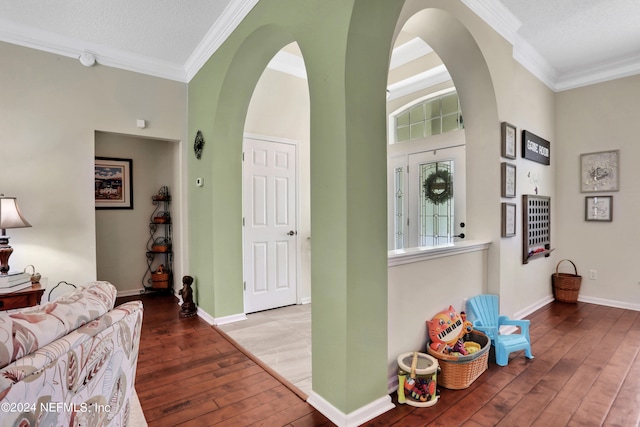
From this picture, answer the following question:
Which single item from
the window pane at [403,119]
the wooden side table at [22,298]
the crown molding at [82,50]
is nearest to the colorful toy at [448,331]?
the window pane at [403,119]

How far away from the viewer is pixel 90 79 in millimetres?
3254

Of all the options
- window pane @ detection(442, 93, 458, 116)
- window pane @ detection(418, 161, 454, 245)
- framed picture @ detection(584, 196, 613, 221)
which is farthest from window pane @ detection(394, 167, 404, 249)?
framed picture @ detection(584, 196, 613, 221)

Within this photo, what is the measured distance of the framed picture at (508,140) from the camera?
2836 mm

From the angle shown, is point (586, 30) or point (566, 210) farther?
point (566, 210)

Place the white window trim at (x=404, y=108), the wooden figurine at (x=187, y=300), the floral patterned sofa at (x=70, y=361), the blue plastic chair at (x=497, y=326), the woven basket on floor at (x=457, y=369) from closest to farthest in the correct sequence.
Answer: the floral patterned sofa at (x=70, y=361)
the woven basket on floor at (x=457, y=369)
the blue plastic chair at (x=497, y=326)
the wooden figurine at (x=187, y=300)
the white window trim at (x=404, y=108)

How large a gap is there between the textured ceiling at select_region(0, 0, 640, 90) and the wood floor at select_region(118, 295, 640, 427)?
2746 mm

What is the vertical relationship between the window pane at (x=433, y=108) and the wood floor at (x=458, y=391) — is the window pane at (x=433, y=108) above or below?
above

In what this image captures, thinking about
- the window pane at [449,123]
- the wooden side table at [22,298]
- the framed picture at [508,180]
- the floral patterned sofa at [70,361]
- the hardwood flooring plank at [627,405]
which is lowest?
the hardwood flooring plank at [627,405]

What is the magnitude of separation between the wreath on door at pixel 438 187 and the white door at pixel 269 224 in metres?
1.68

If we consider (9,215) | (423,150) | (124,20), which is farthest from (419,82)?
(9,215)

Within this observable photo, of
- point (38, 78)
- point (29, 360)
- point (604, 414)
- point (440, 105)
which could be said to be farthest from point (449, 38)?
point (38, 78)

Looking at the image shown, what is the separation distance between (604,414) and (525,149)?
2.36m

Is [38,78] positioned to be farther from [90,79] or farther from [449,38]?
[449,38]

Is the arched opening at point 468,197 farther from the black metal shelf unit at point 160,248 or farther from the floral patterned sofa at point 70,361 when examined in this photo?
the black metal shelf unit at point 160,248
